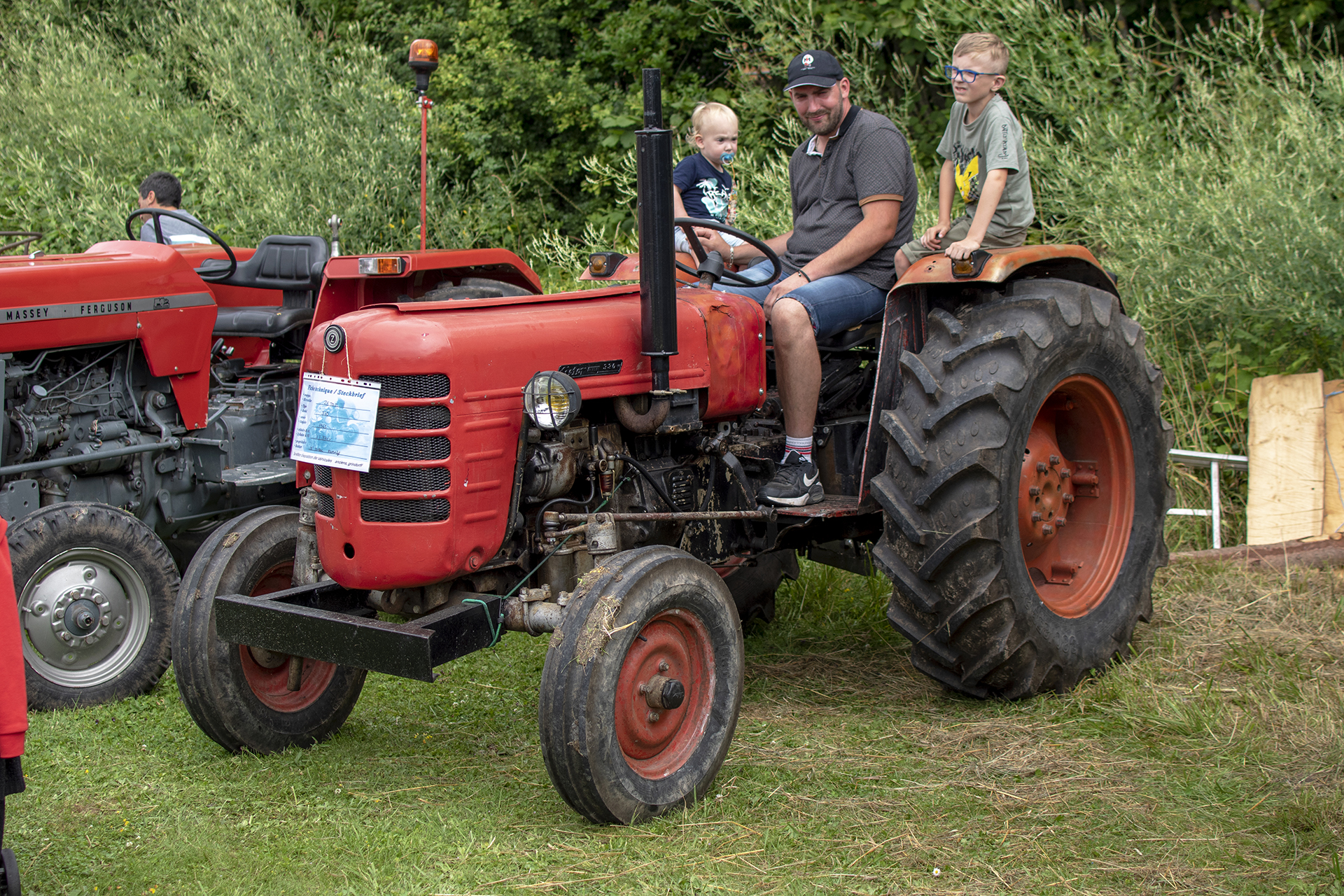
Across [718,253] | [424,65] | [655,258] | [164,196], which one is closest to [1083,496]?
[718,253]

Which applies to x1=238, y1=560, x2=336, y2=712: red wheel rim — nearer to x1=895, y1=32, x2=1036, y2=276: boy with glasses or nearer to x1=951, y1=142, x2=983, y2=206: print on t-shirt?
x1=895, y1=32, x2=1036, y2=276: boy with glasses

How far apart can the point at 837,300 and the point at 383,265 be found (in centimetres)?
190

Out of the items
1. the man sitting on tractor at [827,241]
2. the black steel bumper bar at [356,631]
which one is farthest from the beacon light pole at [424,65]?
the black steel bumper bar at [356,631]

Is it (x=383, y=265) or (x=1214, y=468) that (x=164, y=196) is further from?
(x=1214, y=468)

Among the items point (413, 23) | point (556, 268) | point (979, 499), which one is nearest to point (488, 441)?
point (979, 499)

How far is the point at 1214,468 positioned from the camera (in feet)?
19.5

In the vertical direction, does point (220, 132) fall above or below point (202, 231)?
above

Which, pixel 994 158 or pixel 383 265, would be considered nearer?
pixel 994 158

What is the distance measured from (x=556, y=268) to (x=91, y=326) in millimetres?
4583

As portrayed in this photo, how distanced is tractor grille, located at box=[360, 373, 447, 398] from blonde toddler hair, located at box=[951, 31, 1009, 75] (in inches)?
94.2

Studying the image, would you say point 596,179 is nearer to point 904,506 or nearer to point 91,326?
point 91,326

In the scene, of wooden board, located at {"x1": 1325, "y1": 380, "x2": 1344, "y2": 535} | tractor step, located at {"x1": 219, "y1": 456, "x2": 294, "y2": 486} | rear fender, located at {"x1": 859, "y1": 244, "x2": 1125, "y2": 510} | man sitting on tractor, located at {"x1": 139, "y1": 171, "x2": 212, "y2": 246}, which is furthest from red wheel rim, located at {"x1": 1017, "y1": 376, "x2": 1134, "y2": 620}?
man sitting on tractor, located at {"x1": 139, "y1": 171, "x2": 212, "y2": 246}

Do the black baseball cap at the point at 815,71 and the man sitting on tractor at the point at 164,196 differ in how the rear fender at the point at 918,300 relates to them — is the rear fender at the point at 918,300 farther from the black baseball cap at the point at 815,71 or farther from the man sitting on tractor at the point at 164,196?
the man sitting on tractor at the point at 164,196

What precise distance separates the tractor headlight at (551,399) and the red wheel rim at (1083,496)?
178 cm
